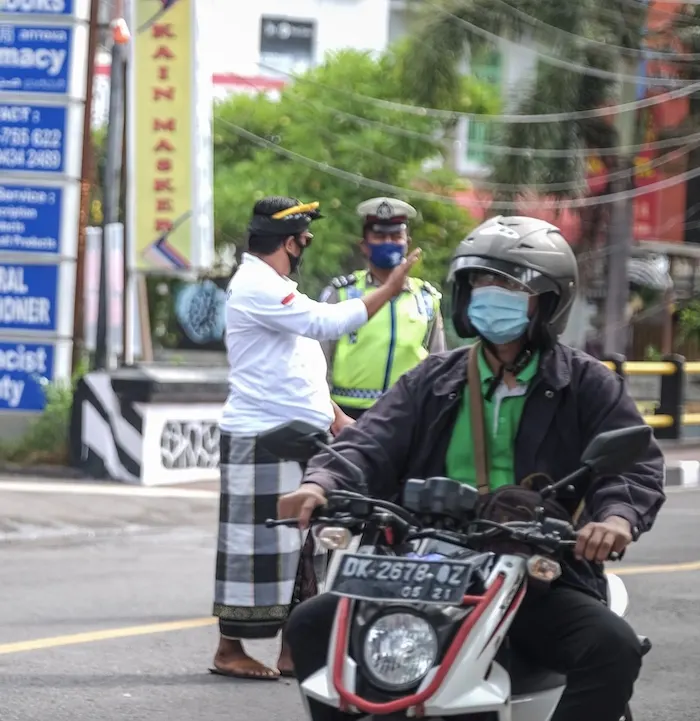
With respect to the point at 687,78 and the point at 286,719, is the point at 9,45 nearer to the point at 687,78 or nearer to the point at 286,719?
the point at 286,719

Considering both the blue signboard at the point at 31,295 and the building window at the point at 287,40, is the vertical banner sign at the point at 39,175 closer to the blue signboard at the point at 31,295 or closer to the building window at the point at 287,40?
the blue signboard at the point at 31,295

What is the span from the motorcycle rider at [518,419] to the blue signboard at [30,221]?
12431 mm

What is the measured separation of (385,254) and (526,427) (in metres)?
2.77

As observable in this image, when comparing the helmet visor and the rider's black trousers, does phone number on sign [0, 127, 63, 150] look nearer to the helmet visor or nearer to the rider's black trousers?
the helmet visor

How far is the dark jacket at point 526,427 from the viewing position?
438 cm

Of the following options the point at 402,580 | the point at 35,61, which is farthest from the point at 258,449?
the point at 35,61

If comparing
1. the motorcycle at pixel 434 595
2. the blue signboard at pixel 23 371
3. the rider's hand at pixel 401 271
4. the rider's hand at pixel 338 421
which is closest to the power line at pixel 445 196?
the blue signboard at pixel 23 371

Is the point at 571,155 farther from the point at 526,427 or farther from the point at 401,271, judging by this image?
the point at 526,427

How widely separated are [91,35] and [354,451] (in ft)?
43.2

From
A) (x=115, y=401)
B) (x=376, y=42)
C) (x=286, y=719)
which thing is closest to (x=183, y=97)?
(x=115, y=401)

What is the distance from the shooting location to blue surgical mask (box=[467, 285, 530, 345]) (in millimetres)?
4406

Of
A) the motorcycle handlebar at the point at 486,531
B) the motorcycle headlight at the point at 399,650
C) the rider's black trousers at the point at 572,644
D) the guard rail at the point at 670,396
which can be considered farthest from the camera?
the guard rail at the point at 670,396

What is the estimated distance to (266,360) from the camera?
6.94m

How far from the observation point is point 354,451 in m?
4.48
